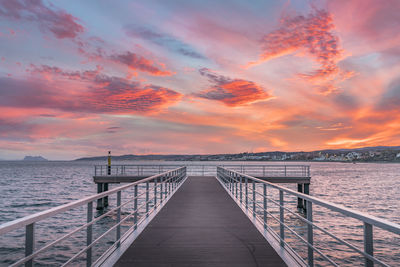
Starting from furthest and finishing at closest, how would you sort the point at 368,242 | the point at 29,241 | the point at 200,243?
the point at 200,243 < the point at 368,242 < the point at 29,241

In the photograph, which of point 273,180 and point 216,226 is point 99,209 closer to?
point 273,180

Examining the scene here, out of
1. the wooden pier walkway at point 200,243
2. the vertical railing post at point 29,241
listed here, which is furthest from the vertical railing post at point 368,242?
the vertical railing post at point 29,241

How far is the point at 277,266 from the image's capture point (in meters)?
4.43

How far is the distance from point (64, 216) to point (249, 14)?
16618 millimetres

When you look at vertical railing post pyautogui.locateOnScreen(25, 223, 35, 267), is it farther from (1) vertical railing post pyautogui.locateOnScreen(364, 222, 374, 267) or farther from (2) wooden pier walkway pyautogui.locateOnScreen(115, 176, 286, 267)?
(1) vertical railing post pyautogui.locateOnScreen(364, 222, 374, 267)

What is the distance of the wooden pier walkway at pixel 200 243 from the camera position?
470 centimetres

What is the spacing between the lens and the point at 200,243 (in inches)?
226

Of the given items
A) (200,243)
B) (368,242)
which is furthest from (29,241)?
(200,243)

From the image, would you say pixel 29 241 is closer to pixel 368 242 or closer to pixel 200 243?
pixel 368 242

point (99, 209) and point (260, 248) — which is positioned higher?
point (260, 248)

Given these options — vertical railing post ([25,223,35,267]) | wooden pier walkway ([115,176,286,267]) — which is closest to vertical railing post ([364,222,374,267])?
wooden pier walkway ([115,176,286,267])

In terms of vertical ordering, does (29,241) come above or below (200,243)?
above

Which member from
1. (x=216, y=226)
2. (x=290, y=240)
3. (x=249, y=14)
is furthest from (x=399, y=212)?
(x=216, y=226)

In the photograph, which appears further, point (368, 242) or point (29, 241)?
point (368, 242)
